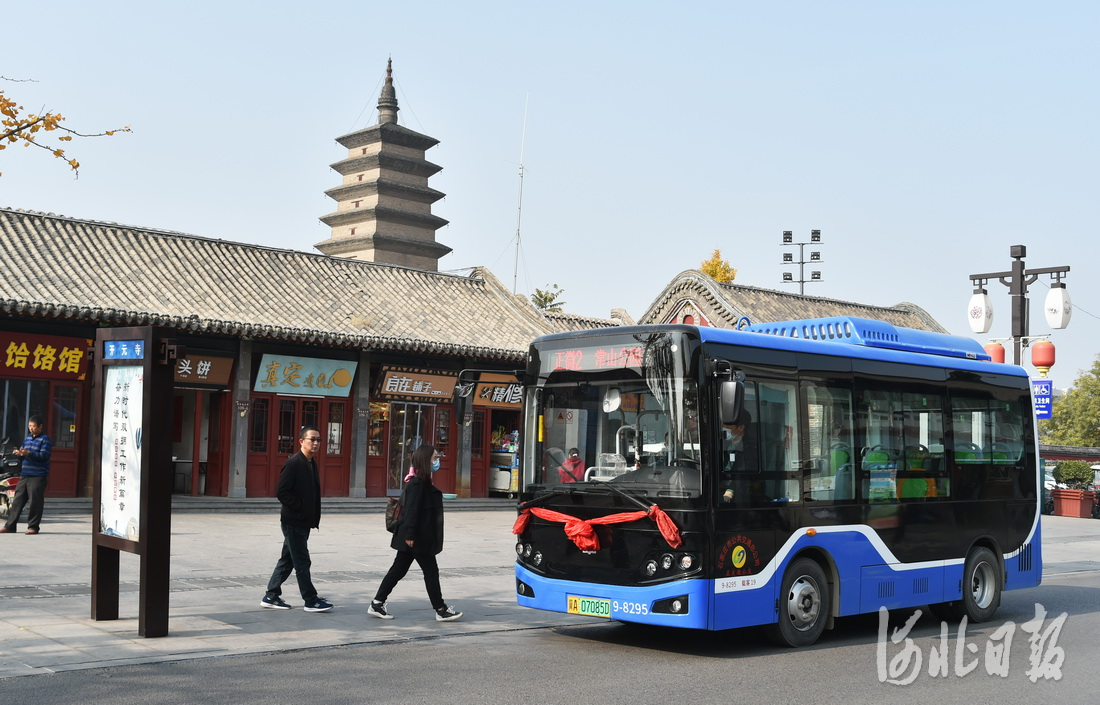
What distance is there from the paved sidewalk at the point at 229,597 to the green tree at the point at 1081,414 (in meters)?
54.4

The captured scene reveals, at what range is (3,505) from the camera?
17.5 m

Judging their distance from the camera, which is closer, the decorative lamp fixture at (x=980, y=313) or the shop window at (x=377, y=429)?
the decorative lamp fixture at (x=980, y=313)

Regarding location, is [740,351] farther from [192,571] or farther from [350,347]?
[350,347]

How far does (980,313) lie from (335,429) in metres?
13.8

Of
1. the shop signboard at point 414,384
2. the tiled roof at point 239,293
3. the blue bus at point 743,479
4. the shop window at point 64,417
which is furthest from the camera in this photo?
the shop signboard at point 414,384

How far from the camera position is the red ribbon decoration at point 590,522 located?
28.1ft

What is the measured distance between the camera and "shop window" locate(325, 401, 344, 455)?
24.7 meters

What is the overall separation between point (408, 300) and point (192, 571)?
1583cm

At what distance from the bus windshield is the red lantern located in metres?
14.9

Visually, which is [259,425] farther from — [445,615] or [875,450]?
[875,450]

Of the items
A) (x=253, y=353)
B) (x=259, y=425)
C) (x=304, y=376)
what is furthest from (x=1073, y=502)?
(x=253, y=353)

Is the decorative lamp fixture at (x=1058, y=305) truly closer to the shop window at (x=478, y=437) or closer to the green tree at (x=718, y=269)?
the shop window at (x=478, y=437)

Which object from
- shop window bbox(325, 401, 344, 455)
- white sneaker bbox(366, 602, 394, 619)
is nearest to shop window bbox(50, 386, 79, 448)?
shop window bbox(325, 401, 344, 455)

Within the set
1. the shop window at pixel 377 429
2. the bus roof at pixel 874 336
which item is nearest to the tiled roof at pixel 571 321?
the shop window at pixel 377 429
